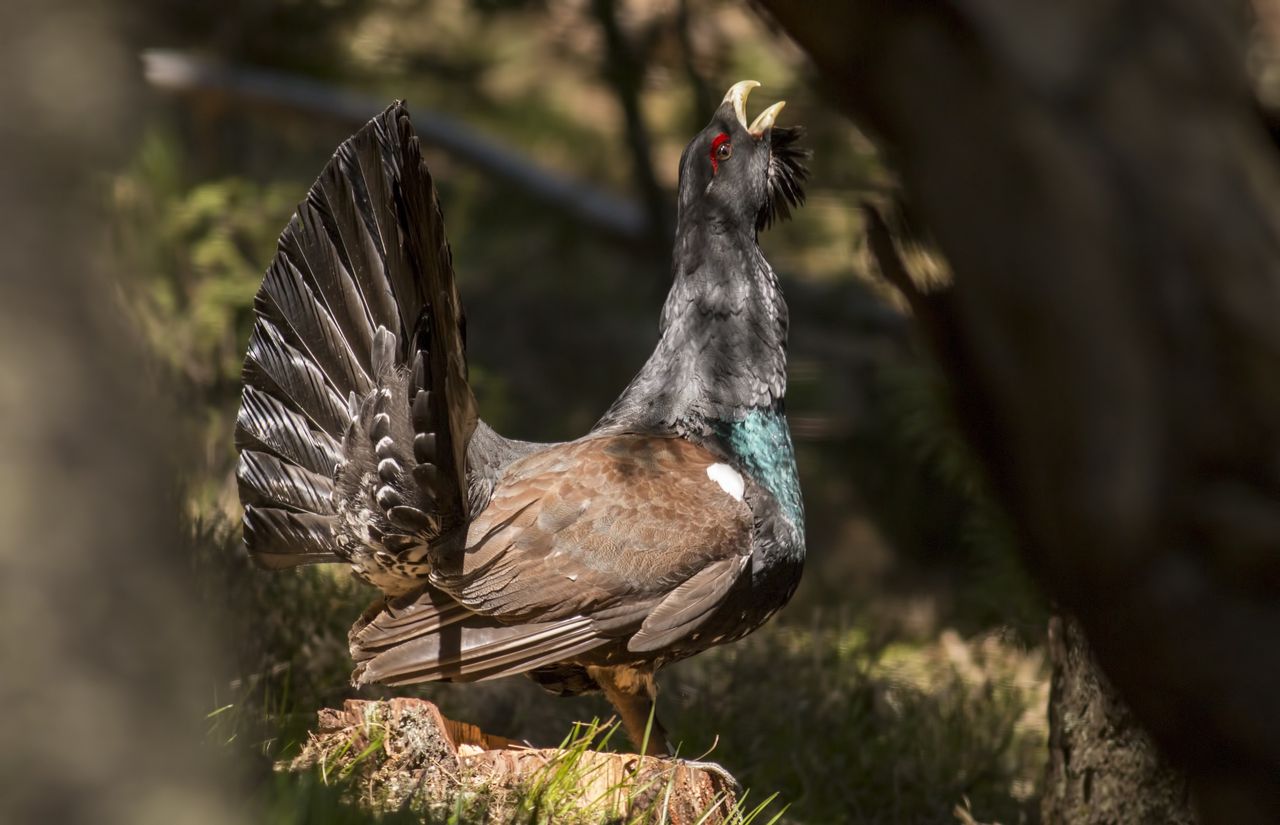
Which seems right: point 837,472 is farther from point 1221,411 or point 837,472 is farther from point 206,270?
point 1221,411

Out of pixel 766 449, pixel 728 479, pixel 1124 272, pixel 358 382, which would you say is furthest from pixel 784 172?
pixel 1124 272

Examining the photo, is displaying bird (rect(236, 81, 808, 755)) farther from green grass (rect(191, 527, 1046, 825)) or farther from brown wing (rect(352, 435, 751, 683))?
green grass (rect(191, 527, 1046, 825))

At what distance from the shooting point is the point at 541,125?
11922mm

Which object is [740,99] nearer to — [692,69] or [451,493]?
[451,493]

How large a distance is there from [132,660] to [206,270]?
613 centimetres

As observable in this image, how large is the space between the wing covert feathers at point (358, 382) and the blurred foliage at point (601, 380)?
33 centimetres

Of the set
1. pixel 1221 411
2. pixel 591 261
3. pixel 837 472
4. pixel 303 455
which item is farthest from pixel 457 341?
pixel 591 261

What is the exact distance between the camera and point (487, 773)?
3477 mm

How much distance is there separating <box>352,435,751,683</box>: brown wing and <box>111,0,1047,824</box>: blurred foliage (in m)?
0.52

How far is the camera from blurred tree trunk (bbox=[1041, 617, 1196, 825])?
12.8 ft

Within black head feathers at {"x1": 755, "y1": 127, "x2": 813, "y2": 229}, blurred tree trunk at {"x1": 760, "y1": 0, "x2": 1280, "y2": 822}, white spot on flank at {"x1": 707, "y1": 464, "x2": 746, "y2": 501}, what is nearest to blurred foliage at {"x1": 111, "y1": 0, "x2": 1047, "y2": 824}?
black head feathers at {"x1": 755, "y1": 127, "x2": 813, "y2": 229}

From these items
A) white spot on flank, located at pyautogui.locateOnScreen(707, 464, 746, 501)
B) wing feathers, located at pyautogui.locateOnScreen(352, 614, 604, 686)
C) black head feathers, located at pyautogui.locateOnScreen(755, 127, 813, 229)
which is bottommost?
wing feathers, located at pyautogui.locateOnScreen(352, 614, 604, 686)

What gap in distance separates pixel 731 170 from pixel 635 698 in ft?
5.63

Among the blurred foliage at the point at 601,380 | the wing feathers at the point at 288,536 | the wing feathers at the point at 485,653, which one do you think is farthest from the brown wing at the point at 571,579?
the blurred foliage at the point at 601,380
